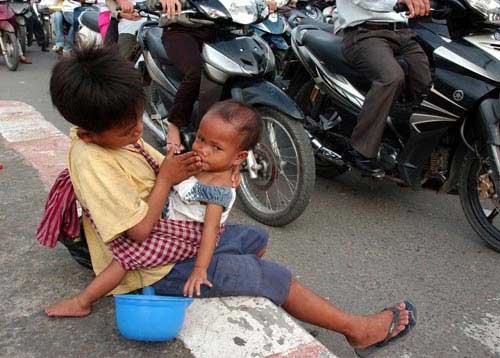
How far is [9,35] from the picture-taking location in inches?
331

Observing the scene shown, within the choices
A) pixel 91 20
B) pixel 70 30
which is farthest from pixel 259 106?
pixel 70 30

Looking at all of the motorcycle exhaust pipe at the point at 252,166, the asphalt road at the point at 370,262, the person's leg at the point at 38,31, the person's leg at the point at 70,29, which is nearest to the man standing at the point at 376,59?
the asphalt road at the point at 370,262

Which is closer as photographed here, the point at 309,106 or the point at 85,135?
the point at 85,135

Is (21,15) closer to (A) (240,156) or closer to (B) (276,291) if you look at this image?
(A) (240,156)

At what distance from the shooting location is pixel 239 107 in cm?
221

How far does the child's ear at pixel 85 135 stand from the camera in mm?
1919

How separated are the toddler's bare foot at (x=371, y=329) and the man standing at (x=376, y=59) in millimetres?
1311

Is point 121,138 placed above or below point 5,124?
above

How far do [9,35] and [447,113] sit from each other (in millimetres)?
7190

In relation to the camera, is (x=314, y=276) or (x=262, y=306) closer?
(x=262, y=306)

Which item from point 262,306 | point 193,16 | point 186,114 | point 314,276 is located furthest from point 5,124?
point 262,306

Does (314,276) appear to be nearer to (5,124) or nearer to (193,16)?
(193,16)

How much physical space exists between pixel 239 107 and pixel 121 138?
0.49 meters

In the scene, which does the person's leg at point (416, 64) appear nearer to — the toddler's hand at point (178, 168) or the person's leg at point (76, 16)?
the toddler's hand at point (178, 168)
